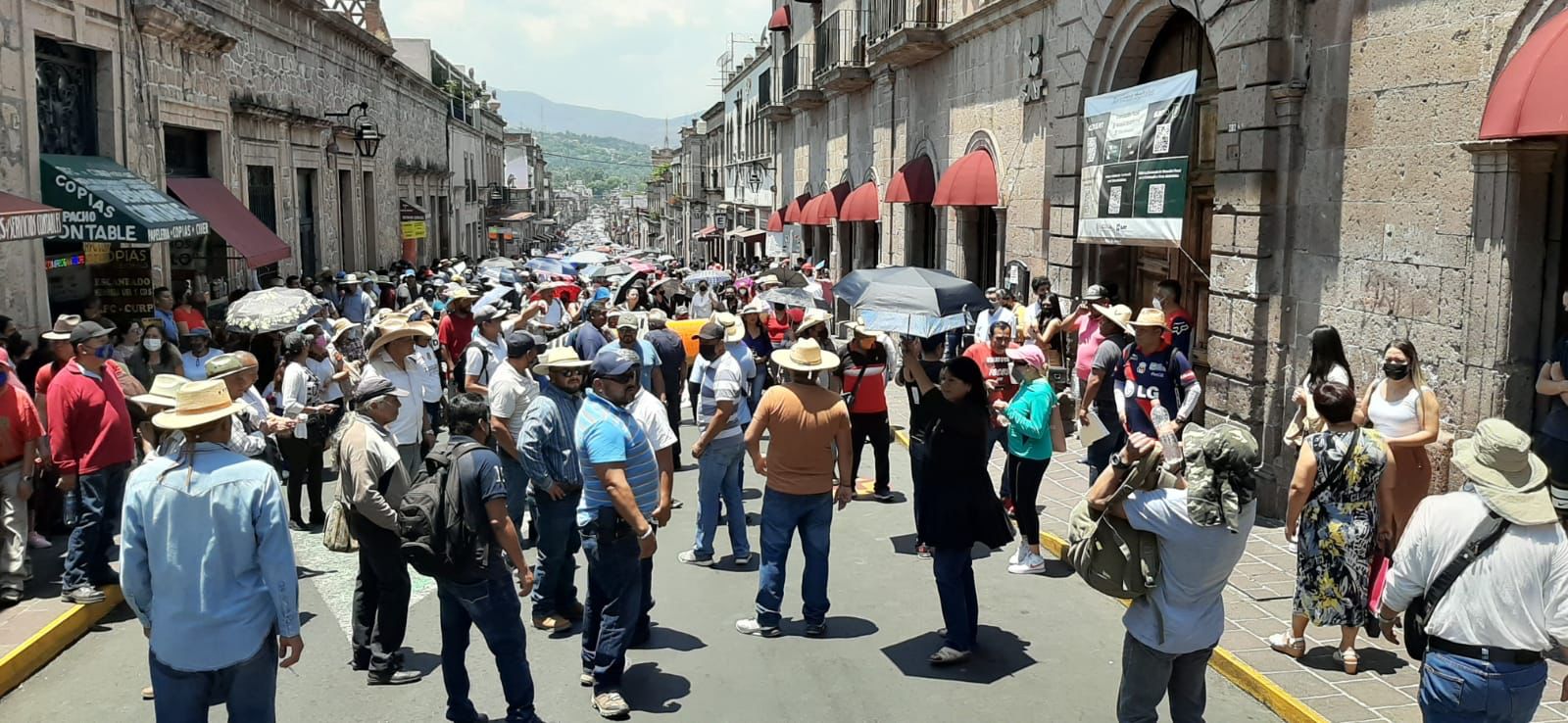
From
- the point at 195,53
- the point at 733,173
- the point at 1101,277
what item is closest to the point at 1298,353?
the point at 1101,277

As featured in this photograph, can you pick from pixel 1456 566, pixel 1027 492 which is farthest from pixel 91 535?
pixel 1456 566

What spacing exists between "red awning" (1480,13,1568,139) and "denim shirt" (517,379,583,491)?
555 cm

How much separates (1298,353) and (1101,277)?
4.36m

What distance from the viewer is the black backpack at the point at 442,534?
204 inches

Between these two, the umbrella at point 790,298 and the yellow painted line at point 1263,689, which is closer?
the yellow painted line at point 1263,689

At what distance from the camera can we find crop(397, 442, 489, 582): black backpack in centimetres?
519

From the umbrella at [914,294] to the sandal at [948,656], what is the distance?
360cm

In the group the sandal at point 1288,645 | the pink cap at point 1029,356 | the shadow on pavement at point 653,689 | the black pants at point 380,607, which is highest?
the pink cap at point 1029,356

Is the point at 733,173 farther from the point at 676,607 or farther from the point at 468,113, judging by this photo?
the point at 676,607

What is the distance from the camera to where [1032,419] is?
7926 mm

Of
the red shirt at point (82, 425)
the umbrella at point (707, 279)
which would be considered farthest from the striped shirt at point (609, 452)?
the umbrella at point (707, 279)

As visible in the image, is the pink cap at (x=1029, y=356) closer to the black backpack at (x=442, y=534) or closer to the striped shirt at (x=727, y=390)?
the striped shirt at (x=727, y=390)

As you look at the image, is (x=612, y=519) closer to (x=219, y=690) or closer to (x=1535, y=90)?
(x=219, y=690)

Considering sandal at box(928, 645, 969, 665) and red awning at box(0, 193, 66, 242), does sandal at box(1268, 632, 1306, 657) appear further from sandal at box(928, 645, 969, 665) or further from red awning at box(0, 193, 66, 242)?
Answer: red awning at box(0, 193, 66, 242)
